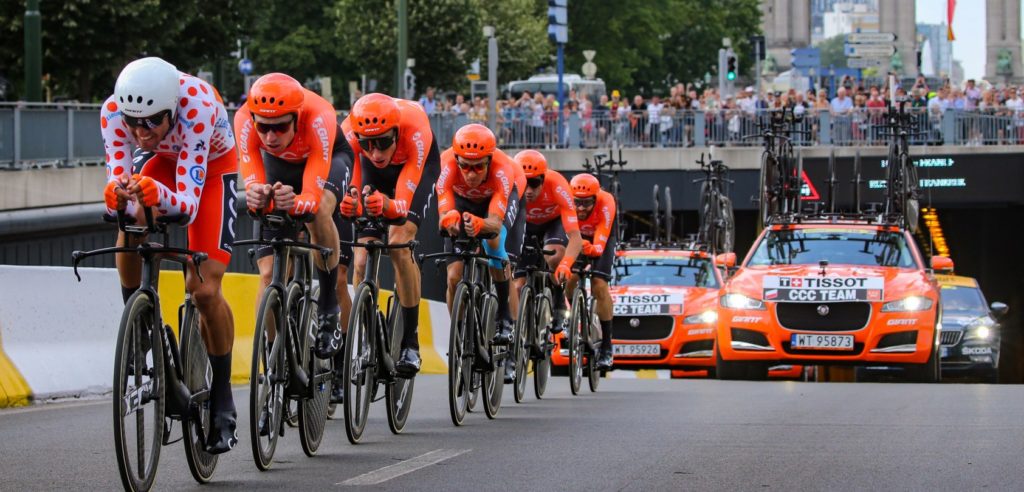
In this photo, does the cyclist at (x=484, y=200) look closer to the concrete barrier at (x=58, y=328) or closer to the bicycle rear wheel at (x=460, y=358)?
the bicycle rear wheel at (x=460, y=358)

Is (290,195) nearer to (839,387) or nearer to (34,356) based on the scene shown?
(34,356)

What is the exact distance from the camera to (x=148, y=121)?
7879 millimetres

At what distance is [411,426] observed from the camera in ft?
38.3

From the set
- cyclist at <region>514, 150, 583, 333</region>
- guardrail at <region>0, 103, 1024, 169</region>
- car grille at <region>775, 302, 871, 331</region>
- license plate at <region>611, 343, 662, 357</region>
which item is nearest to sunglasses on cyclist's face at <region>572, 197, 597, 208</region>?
cyclist at <region>514, 150, 583, 333</region>

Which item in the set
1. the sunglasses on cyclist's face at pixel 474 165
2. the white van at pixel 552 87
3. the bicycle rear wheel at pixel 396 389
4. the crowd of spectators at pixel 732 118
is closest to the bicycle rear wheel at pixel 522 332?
the sunglasses on cyclist's face at pixel 474 165

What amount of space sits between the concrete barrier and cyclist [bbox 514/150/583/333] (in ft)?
9.51

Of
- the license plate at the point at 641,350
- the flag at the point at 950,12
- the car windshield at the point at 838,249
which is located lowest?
the license plate at the point at 641,350

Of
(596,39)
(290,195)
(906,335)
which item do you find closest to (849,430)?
(290,195)

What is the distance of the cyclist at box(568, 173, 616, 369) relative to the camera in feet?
56.1

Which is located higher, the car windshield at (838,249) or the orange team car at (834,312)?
the car windshield at (838,249)

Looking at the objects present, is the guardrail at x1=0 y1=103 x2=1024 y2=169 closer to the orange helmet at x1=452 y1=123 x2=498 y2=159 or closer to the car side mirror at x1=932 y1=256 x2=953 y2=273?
the car side mirror at x1=932 y1=256 x2=953 y2=273

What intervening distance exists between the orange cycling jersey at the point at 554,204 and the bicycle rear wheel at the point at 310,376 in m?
5.83

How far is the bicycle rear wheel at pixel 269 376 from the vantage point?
868 centimetres

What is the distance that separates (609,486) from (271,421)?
5.31ft
